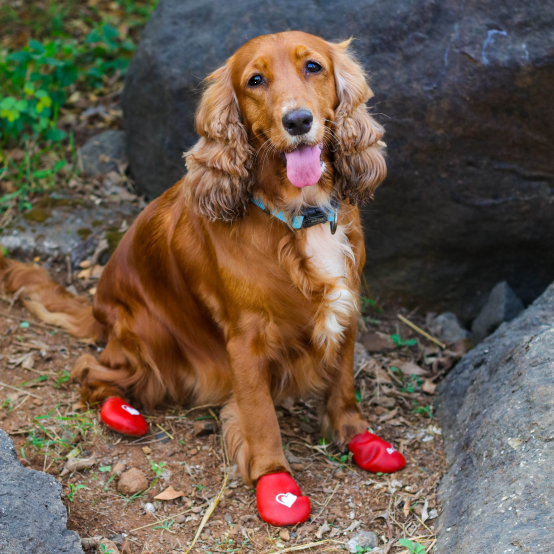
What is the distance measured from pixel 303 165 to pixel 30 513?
1.56 m

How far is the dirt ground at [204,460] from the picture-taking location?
2619 millimetres

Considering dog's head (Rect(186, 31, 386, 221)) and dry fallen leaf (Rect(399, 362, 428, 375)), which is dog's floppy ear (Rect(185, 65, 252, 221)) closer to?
dog's head (Rect(186, 31, 386, 221))

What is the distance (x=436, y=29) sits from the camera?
3520mm

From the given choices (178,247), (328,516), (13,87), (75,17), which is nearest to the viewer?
(328,516)

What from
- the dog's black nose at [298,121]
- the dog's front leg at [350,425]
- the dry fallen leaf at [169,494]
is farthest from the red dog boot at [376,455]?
the dog's black nose at [298,121]

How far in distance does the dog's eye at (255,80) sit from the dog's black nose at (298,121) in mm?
284

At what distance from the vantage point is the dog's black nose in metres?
2.35

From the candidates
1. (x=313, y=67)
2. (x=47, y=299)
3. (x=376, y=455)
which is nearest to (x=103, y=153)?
(x=47, y=299)

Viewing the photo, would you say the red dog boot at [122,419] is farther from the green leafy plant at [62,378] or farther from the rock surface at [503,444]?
the rock surface at [503,444]

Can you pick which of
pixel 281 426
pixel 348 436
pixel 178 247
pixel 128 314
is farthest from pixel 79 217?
pixel 348 436

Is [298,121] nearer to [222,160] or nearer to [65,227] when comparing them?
[222,160]

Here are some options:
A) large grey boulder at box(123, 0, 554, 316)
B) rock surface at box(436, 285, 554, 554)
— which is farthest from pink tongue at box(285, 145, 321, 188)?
large grey boulder at box(123, 0, 554, 316)

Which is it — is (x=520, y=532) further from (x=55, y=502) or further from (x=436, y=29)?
(x=436, y=29)

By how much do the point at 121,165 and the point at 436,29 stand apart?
2.51m
